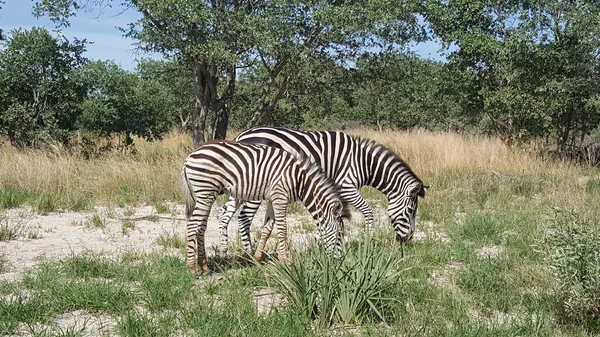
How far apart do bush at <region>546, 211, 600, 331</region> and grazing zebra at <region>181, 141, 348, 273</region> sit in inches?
83.8

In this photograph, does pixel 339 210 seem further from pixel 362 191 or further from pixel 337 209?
pixel 362 191

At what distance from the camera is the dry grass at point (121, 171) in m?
9.73

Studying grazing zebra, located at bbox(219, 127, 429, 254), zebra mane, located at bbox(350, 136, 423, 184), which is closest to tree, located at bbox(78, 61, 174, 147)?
grazing zebra, located at bbox(219, 127, 429, 254)

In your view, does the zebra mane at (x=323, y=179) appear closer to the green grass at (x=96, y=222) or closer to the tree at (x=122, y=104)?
the green grass at (x=96, y=222)

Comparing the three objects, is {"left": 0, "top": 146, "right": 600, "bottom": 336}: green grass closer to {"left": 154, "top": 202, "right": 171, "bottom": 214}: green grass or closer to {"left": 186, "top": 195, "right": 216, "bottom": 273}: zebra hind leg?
{"left": 186, "top": 195, "right": 216, "bottom": 273}: zebra hind leg

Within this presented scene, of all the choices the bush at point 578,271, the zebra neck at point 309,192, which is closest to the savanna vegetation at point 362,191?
the bush at point 578,271

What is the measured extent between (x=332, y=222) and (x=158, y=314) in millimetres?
1999

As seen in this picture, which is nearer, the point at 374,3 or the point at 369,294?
the point at 369,294

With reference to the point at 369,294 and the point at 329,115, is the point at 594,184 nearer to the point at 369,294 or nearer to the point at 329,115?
the point at 369,294

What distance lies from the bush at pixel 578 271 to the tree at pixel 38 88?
40.6 ft

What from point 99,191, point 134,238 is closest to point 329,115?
point 99,191

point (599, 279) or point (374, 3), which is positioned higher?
point (374, 3)

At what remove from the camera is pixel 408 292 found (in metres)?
4.96

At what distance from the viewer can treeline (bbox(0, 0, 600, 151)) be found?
476 inches
